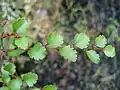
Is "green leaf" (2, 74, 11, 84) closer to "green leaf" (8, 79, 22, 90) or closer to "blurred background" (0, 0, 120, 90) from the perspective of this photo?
"green leaf" (8, 79, 22, 90)

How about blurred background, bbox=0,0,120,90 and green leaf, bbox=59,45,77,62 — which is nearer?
green leaf, bbox=59,45,77,62

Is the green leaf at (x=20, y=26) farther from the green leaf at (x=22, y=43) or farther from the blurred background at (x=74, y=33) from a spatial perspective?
the blurred background at (x=74, y=33)

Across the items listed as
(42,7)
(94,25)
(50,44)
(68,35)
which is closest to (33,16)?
(42,7)

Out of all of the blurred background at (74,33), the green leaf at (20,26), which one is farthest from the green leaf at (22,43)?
the blurred background at (74,33)

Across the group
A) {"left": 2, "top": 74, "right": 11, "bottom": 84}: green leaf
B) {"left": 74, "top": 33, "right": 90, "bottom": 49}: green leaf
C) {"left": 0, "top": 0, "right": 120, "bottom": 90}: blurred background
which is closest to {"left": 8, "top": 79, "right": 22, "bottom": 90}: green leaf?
{"left": 2, "top": 74, "right": 11, "bottom": 84}: green leaf

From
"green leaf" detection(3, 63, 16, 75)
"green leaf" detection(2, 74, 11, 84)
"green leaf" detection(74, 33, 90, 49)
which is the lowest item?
"green leaf" detection(2, 74, 11, 84)

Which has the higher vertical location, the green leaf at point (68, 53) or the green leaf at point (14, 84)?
the green leaf at point (68, 53)

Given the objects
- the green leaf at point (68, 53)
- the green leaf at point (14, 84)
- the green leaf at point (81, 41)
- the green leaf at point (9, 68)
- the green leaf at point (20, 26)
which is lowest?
the green leaf at point (14, 84)

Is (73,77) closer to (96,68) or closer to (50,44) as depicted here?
(96,68)
